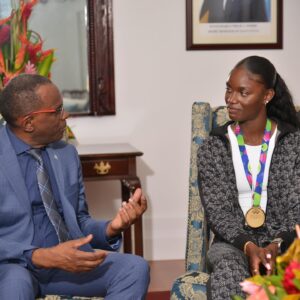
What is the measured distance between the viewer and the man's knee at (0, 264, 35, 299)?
214 cm

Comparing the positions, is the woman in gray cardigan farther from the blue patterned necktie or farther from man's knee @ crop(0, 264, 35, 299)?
man's knee @ crop(0, 264, 35, 299)

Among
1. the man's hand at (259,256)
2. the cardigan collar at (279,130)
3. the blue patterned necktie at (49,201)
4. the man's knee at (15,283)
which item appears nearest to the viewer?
the man's knee at (15,283)

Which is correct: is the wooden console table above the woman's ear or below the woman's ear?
below

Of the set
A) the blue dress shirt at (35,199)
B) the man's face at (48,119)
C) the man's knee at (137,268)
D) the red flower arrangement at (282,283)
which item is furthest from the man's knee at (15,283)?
the red flower arrangement at (282,283)

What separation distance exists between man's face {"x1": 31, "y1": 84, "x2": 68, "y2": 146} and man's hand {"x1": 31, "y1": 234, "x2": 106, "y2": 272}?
44 cm

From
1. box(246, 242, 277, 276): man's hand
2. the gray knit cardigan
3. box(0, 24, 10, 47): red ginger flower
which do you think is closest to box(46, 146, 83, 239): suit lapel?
the gray knit cardigan

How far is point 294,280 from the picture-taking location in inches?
50.3

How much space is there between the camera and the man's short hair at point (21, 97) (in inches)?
95.0

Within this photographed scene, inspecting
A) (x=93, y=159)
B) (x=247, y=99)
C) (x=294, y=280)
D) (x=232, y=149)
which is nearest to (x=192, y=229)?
(x=232, y=149)

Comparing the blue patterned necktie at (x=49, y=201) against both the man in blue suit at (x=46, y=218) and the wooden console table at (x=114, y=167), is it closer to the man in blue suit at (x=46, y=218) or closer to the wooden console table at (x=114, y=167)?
the man in blue suit at (x=46, y=218)

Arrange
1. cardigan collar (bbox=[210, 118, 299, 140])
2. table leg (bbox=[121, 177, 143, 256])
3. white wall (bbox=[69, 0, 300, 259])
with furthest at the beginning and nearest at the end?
white wall (bbox=[69, 0, 300, 259]) → table leg (bbox=[121, 177, 143, 256]) → cardigan collar (bbox=[210, 118, 299, 140])

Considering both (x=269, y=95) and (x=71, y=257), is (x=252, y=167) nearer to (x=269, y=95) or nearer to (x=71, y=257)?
(x=269, y=95)

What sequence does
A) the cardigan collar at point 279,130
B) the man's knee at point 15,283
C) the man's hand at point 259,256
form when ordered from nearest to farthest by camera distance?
the man's knee at point 15,283 < the man's hand at point 259,256 < the cardigan collar at point 279,130

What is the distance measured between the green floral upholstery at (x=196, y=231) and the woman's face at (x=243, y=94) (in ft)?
0.73
